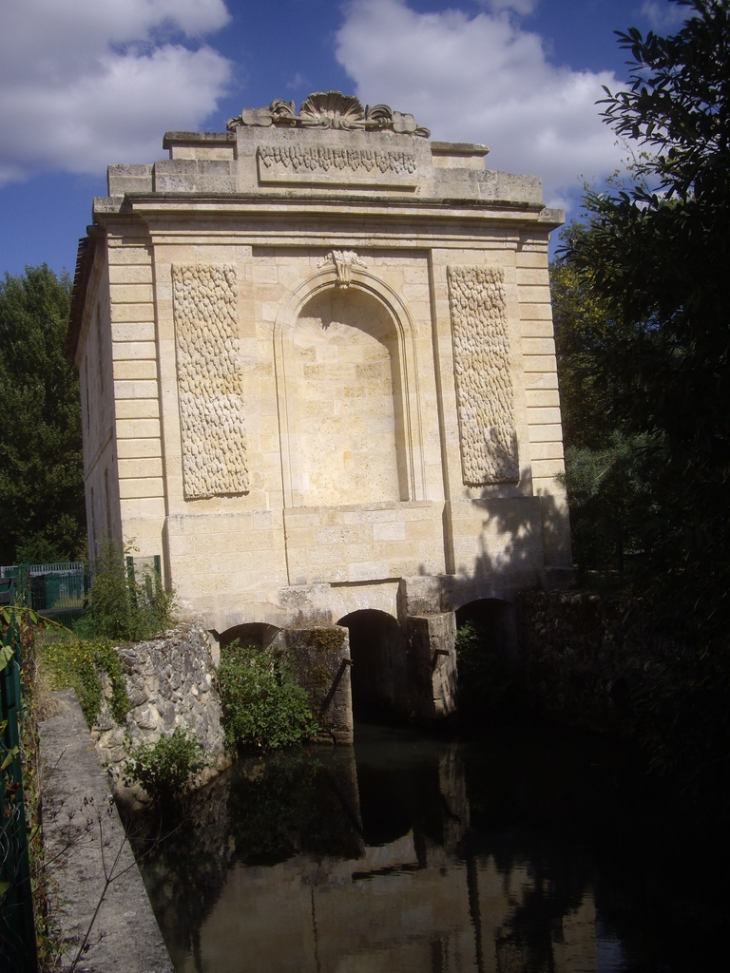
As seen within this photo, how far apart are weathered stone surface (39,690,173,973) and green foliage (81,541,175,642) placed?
435cm

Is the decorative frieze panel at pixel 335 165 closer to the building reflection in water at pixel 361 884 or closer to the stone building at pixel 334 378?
the stone building at pixel 334 378

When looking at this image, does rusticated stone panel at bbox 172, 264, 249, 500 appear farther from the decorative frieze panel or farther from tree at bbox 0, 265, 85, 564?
tree at bbox 0, 265, 85, 564

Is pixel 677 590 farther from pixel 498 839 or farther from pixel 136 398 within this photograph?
pixel 136 398

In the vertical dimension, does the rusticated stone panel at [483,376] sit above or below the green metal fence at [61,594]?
above

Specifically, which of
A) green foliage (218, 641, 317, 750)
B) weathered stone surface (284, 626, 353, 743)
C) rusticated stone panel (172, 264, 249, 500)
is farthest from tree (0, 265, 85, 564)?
weathered stone surface (284, 626, 353, 743)

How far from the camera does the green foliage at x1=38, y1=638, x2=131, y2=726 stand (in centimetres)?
794

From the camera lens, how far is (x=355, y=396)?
12789mm

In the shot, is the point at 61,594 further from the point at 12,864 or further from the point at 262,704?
the point at 12,864

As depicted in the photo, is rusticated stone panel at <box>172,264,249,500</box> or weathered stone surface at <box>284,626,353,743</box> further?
rusticated stone panel at <box>172,264,249,500</box>

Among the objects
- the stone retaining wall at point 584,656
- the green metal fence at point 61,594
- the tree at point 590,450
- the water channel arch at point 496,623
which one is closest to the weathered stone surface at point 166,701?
the green metal fence at point 61,594

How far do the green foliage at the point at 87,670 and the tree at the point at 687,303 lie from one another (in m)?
5.08

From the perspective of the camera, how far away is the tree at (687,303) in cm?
570

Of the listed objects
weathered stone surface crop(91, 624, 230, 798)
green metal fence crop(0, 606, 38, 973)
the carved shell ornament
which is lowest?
weathered stone surface crop(91, 624, 230, 798)

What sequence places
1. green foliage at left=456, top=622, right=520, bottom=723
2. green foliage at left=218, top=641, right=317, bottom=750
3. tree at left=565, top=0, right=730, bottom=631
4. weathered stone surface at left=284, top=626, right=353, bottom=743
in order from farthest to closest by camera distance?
green foliage at left=456, top=622, right=520, bottom=723, weathered stone surface at left=284, top=626, right=353, bottom=743, green foliage at left=218, top=641, right=317, bottom=750, tree at left=565, top=0, right=730, bottom=631
